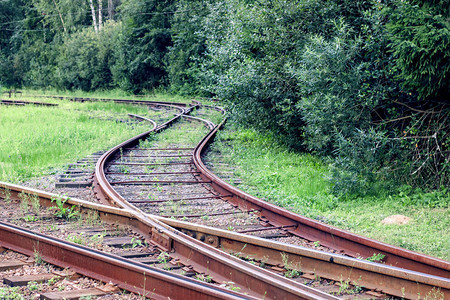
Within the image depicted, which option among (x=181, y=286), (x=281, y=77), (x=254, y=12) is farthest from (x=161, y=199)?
(x=254, y=12)

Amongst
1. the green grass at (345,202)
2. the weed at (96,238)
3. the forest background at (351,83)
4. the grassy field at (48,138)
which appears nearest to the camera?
the weed at (96,238)

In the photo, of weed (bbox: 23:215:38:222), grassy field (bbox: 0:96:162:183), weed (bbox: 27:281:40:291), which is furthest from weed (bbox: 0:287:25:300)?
grassy field (bbox: 0:96:162:183)

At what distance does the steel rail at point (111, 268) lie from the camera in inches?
150

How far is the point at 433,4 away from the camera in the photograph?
684cm

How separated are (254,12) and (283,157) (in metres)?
3.78

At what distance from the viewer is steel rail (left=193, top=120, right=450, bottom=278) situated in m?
4.41

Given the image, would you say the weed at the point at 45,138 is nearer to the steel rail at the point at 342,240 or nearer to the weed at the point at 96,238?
the weed at the point at 96,238

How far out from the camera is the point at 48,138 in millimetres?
14234

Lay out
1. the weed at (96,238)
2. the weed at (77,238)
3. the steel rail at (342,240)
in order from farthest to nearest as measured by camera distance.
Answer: the weed at (96,238)
the weed at (77,238)
the steel rail at (342,240)

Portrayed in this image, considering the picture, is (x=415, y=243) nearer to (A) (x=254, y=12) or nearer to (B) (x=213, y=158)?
(B) (x=213, y=158)

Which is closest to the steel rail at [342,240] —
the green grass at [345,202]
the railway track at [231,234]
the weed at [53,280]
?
the railway track at [231,234]

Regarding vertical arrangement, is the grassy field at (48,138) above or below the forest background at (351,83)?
below

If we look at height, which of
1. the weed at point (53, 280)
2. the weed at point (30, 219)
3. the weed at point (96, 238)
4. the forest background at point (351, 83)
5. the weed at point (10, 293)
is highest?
the forest background at point (351, 83)

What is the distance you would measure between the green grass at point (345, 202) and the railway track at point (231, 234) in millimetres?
596
